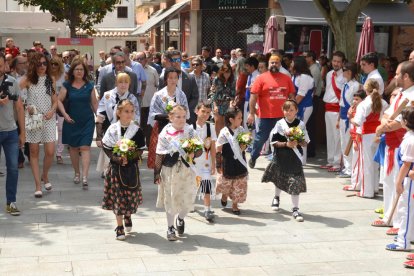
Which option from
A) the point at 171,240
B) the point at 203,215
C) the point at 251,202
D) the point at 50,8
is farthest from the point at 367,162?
the point at 50,8

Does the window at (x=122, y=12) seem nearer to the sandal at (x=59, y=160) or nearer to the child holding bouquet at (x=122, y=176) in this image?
the sandal at (x=59, y=160)

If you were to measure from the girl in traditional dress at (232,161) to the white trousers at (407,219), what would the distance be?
2.13 meters

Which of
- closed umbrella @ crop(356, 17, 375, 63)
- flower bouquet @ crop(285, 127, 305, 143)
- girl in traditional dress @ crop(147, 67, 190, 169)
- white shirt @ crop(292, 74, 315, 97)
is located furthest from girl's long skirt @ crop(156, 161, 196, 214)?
closed umbrella @ crop(356, 17, 375, 63)

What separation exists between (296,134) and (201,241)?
1.85 meters

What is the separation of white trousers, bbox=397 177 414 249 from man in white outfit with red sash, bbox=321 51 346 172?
15.0ft

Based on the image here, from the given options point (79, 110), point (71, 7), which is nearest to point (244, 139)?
point (79, 110)

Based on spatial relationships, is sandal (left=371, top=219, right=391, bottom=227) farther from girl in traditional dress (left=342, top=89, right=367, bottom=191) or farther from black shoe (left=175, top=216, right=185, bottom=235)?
black shoe (left=175, top=216, right=185, bottom=235)

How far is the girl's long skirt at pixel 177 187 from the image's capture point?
23.9 feet

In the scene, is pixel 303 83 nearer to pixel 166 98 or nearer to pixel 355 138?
pixel 355 138

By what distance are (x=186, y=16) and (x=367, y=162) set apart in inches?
707

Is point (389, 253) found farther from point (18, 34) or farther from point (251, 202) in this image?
point (18, 34)

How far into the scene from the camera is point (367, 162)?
9570 millimetres

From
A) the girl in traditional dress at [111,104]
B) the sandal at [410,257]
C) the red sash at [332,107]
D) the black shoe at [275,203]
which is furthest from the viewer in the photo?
the red sash at [332,107]

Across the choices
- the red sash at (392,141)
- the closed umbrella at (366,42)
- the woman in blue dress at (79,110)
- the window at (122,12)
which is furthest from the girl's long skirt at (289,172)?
the window at (122,12)
